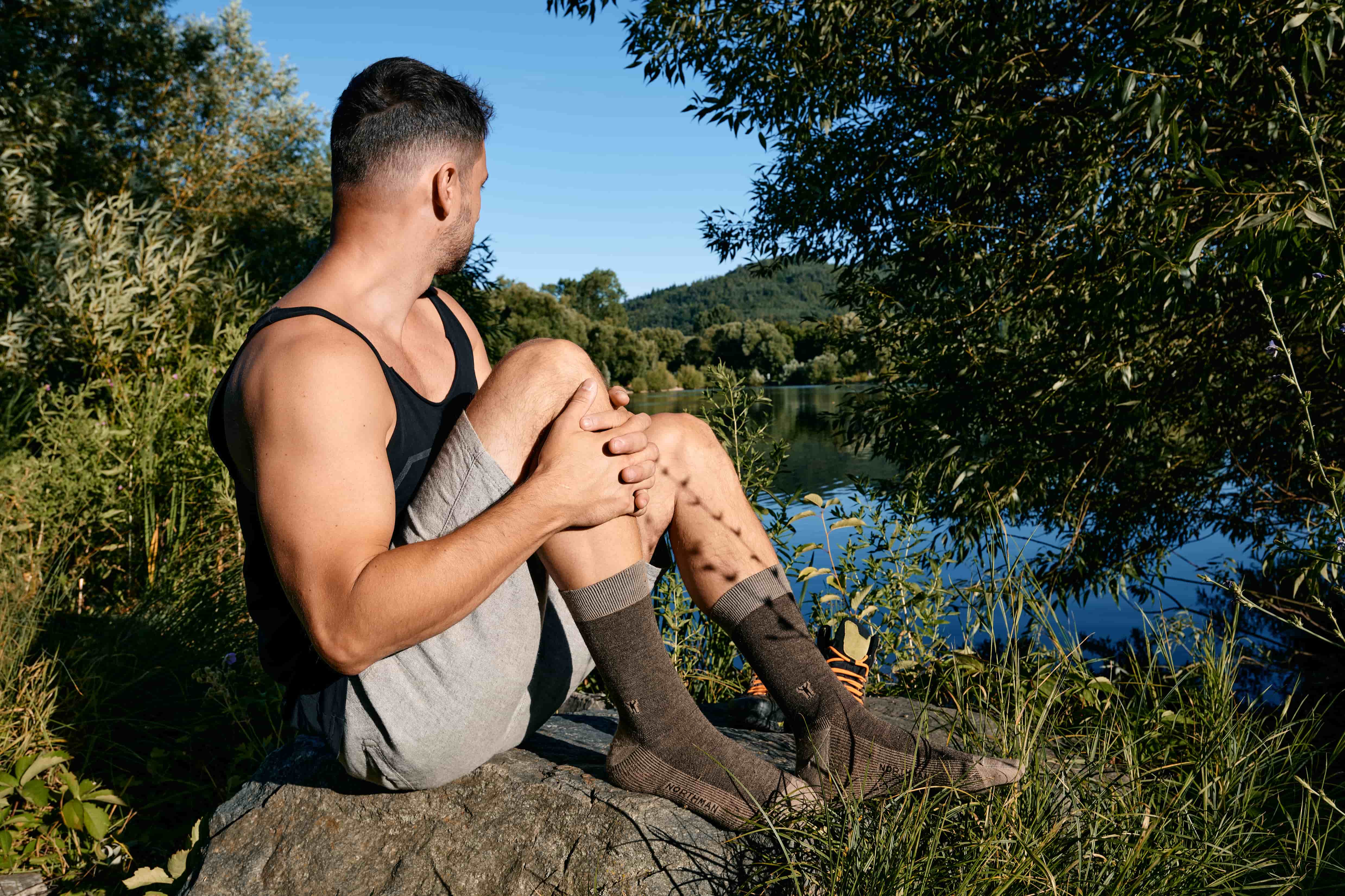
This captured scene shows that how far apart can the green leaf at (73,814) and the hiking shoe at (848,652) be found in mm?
2088

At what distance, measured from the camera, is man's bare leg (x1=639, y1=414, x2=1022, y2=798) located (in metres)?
1.61

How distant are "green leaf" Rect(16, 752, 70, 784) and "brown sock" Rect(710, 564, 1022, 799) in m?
2.07

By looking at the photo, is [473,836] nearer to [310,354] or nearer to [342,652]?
Answer: [342,652]

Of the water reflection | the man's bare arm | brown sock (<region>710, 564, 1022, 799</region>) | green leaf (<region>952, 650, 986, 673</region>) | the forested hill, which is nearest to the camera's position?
the man's bare arm

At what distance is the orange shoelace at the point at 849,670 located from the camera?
2.12 meters

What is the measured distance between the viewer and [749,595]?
1.75 meters

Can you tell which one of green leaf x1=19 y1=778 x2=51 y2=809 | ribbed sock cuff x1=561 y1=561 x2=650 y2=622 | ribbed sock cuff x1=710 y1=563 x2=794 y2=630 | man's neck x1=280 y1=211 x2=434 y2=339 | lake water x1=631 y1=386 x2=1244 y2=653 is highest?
man's neck x1=280 y1=211 x2=434 y2=339

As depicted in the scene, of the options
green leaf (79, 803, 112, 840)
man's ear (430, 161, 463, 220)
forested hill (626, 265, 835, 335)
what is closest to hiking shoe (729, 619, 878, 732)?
man's ear (430, 161, 463, 220)

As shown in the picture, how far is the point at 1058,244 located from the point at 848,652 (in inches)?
107

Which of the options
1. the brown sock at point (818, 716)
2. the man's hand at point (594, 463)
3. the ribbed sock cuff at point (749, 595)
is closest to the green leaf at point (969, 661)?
the brown sock at point (818, 716)

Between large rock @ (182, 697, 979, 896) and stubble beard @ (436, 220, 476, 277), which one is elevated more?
stubble beard @ (436, 220, 476, 277)

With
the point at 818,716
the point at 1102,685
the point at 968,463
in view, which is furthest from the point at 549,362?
the point at 968,463

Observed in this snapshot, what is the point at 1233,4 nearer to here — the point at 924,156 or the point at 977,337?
the point at 924,156

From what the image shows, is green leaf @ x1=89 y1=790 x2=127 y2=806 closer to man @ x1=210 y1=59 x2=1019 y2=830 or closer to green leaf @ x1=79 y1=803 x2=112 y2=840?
green leaf @ x1=79 y1=803 x2=112 y2=840
